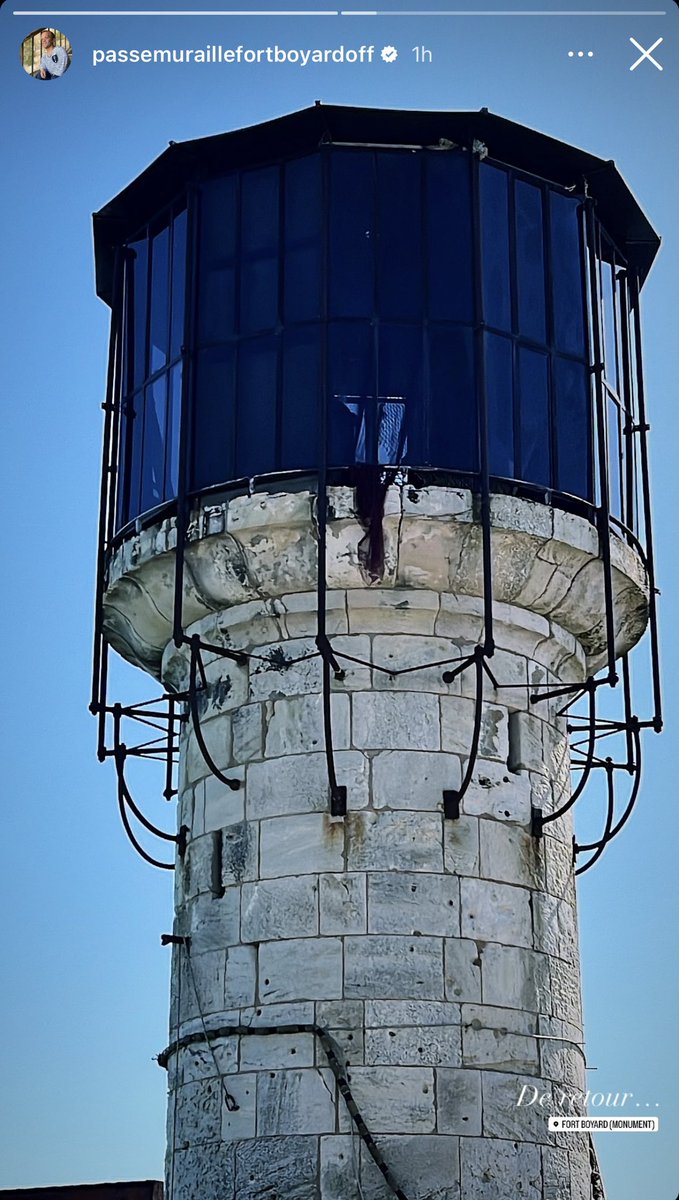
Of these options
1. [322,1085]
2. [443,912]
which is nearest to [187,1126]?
[322,1085]

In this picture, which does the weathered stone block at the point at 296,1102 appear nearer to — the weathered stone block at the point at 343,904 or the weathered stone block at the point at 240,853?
the weathered stone block at the point at 343,904

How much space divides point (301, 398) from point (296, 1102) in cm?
522

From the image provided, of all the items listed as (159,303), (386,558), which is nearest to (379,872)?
(386,558)

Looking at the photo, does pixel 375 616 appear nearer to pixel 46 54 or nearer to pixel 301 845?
pixel 301 845

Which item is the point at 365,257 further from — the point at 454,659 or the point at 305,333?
the point at 454,659

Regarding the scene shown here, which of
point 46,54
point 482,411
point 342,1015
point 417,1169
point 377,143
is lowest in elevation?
point 417,1169

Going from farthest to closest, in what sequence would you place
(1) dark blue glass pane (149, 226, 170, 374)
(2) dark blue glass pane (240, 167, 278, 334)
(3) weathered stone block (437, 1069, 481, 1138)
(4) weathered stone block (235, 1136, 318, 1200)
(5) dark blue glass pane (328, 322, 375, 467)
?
(1) dark blue glass pane (149, 226, 170, 374), (2) dark blue glass pane (240, 167, 278, 334), (5) dark blue glass pane (328, 322, 375, 467), (3) weathered stone block (437, 1069, 481, 1138), (4) weathered stone block (235, 1136, 318, 1200)

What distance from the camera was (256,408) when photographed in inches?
627

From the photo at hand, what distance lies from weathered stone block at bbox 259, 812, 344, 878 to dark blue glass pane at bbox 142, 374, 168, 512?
2.96 metres

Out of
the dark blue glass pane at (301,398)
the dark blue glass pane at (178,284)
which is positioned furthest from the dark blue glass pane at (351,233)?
the dark blue glass pane at (178,284)

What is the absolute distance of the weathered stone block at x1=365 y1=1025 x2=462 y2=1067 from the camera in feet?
46.9

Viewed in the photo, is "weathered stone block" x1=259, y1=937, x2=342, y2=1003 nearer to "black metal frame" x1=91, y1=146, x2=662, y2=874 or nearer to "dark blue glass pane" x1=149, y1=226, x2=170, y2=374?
"black metal frame" x1=91, y1=146, x2=662, y2=874

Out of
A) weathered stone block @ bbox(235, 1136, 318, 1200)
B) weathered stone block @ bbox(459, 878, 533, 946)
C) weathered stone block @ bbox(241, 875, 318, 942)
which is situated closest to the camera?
weathered stone block @ bbox(235, 1136, 318, 1200)

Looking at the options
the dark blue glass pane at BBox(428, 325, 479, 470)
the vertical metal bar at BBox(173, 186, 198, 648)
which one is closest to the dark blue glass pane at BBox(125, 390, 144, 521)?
the vertical metal bar at BBox(173, 186, 198, 648)
